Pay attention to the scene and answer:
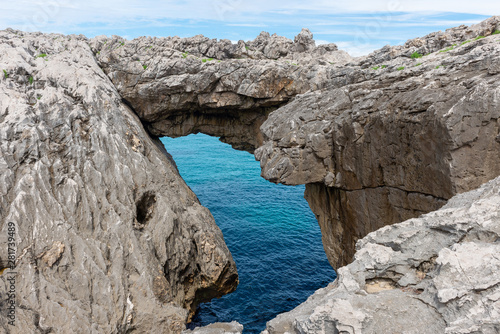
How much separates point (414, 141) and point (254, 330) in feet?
54.8

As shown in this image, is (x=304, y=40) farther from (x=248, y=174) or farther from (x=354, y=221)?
(x=248, y=174)

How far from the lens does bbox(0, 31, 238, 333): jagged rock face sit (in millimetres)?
15773

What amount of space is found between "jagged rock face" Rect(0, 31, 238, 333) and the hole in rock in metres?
0.06

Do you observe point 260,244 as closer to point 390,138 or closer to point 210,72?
point 210,72

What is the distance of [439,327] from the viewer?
215 inches

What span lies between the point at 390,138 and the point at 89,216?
647 inches

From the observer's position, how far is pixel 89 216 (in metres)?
18.1

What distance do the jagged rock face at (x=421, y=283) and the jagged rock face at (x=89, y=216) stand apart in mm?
12518

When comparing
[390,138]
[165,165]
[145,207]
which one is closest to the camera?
[390,138]

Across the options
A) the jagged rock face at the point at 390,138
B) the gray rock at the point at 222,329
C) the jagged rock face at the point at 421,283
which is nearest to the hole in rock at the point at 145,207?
the jagged rock face at the point at 390,138

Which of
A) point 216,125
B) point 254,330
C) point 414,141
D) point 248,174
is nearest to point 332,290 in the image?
point 414,141

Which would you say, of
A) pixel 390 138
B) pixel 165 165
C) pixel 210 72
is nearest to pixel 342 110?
pixel 390 138

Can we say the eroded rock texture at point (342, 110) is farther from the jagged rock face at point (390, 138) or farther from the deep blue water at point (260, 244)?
the deep blue water at point (260, 244)

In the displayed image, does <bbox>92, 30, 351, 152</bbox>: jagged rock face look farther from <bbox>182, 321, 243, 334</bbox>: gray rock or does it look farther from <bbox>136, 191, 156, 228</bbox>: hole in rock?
<bbox>182, 321, 243, 334</bbox>: gray rock
